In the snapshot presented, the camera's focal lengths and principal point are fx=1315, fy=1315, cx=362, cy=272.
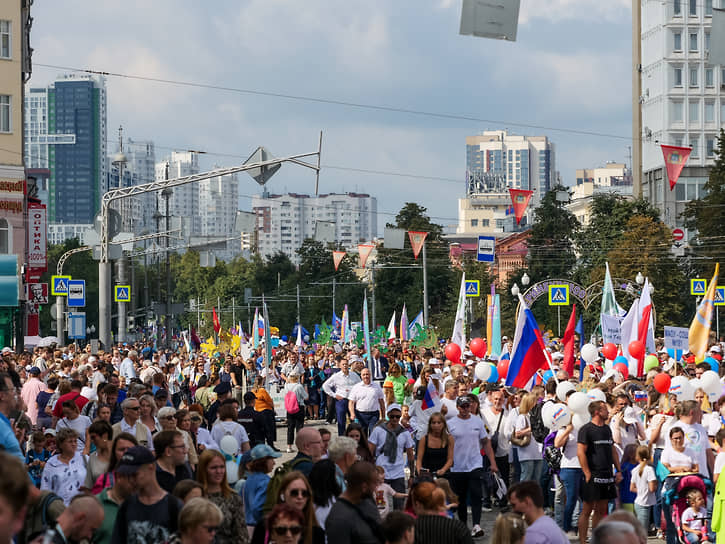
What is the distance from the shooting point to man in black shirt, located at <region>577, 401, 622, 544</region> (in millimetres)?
13273

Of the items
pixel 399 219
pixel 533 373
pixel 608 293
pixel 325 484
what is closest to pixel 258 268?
pixel 399 219

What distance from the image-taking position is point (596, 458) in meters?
13.3

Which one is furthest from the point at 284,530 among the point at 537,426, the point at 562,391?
the point at 562,391

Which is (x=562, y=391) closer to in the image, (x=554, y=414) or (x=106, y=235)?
(x=554, y=414)

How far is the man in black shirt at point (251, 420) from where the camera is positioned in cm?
1889

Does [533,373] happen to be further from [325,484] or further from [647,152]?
[647,152]

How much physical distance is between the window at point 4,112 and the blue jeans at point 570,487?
42884 millimetres

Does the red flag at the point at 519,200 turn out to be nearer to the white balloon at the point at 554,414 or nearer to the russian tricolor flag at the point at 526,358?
the russian tricolor flag at the point at 526,358

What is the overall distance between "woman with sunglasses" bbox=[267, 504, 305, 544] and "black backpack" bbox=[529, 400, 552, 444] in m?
8.62

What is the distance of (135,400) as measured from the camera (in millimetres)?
12836

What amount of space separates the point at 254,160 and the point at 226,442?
17361 millimetres

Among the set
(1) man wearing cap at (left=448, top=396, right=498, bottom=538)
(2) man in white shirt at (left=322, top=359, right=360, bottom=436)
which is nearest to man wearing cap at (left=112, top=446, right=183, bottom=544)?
(1) man wearing cap at (left=448, top=396, right=498, bottom=538)

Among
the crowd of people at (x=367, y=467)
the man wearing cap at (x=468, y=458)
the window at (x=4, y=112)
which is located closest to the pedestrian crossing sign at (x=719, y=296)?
the crowd of people at (x=367, y=467)

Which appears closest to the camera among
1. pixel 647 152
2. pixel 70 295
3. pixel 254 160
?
pixel 254 160
